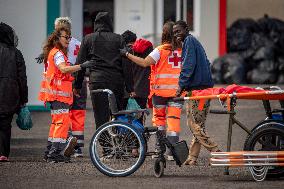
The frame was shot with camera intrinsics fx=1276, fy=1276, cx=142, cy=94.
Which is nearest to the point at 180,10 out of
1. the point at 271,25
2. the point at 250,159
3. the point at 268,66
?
the point at 271,25

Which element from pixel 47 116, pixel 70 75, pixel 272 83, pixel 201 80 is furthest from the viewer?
pixel 272 83

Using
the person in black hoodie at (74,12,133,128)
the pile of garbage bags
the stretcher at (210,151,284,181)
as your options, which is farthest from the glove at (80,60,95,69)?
the pile of garbage bags

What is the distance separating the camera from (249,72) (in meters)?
30.3

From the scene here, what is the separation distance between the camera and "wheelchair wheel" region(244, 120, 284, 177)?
13.1m

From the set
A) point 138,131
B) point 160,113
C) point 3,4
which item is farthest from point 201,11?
point 138,131

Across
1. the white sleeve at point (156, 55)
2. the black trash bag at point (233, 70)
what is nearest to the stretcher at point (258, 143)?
the white sleeve at point (156, 55)

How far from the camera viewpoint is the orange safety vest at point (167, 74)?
15.5 m

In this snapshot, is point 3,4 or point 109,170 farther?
point 3,4

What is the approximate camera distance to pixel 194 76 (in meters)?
14.5

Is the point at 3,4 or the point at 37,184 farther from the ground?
the point at 3,4

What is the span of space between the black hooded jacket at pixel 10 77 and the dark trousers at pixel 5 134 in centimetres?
8

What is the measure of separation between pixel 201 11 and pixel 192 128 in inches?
648

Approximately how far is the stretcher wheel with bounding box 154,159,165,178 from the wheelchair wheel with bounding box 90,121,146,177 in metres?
0.20

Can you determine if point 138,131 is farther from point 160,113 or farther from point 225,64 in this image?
point 225,64
